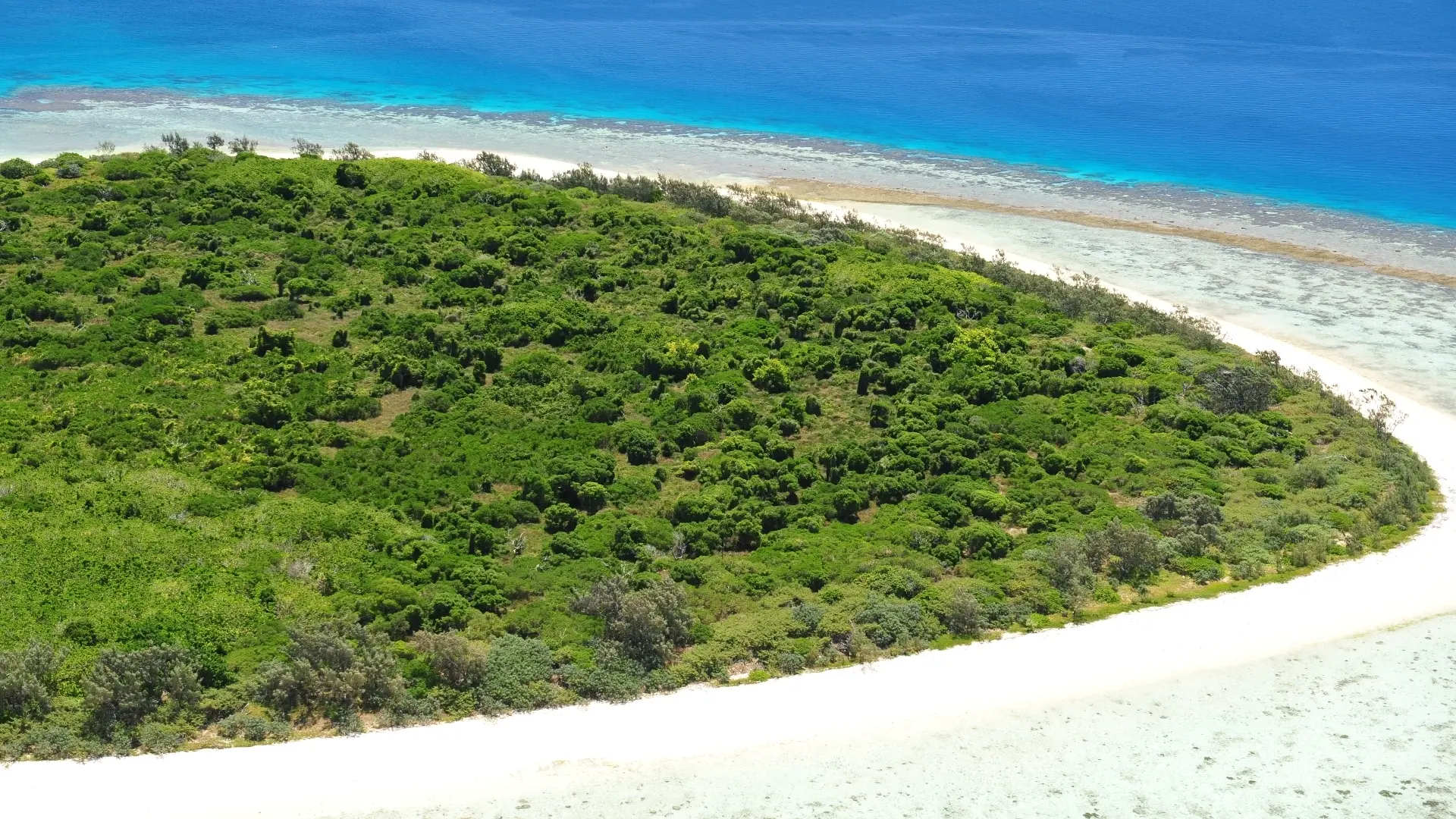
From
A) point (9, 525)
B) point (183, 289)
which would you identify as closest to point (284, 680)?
point (9, 525)

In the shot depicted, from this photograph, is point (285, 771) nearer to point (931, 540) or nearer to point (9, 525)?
point (9, 525)

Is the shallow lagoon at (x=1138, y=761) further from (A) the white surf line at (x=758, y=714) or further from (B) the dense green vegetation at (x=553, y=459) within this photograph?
(B) the dense green vegetation at (x=553, y=459)

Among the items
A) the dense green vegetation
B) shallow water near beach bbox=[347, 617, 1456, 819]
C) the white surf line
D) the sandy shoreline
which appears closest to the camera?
the white surf line

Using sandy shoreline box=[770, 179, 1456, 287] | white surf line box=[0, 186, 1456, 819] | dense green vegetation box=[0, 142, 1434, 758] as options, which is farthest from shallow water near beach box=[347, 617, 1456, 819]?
sandy shoreline box=[770, 179, 1456, 287]

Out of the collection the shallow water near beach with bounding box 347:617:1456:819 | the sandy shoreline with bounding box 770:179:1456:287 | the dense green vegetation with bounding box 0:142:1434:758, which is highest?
the sandy shoreline with bounding box 770:179:1456:287

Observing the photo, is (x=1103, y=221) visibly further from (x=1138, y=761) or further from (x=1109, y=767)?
(x=1109, y=767)

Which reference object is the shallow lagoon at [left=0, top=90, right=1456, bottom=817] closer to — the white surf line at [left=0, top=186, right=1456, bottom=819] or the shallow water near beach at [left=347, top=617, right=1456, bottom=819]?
the shallow water near beach at [left=347, top=617, right=1456, bottom=819]
